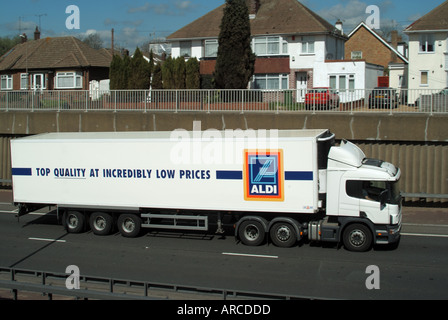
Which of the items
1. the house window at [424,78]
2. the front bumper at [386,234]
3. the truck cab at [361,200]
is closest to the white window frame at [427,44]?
the house window at [424,78]

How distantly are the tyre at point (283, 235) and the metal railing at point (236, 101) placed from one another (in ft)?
24.2

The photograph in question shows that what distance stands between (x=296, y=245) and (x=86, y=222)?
6557 mm

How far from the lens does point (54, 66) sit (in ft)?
131

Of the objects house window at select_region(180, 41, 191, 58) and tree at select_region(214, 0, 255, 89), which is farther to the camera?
house window at select_region(180, 41, 191, 58)

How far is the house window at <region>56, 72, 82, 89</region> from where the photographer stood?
39875mm

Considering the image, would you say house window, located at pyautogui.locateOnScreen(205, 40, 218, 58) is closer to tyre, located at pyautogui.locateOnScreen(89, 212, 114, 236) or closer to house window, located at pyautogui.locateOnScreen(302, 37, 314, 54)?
house window, located at pyautogui.locateOnScreen(302, 37, 314, 54)

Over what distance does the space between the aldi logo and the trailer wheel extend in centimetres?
353

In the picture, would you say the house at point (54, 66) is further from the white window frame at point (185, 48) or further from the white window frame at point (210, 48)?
the white window frame at point (210, 48)

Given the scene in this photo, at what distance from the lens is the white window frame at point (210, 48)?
39062 mm

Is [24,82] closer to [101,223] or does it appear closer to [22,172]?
[22,172]

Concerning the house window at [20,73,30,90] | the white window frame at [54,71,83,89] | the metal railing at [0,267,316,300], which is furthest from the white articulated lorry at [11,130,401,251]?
the house window at [20,73,30,90]

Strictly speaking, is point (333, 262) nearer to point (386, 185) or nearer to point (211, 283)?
point (386, 185)

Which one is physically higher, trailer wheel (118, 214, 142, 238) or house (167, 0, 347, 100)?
house (167, 0, 347, 100)

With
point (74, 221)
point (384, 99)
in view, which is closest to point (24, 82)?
point (74, 221)
